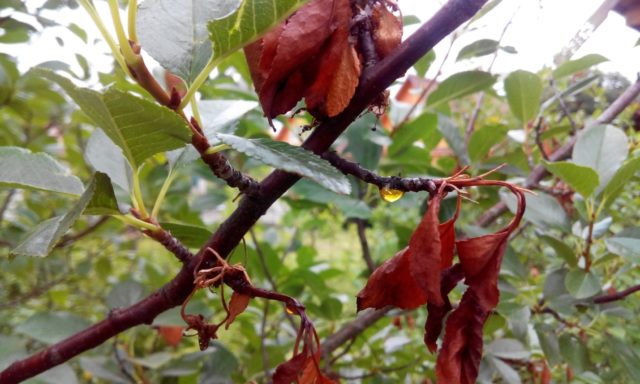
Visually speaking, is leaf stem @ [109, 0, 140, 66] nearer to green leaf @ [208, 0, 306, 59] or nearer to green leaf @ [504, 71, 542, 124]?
green leaf @ [208, 0, 306, 59]

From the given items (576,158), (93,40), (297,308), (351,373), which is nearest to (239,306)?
(297,308)

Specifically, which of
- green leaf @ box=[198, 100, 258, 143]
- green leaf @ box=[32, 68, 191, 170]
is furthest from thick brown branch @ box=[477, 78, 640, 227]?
green leaf @ box=[32, 68, 191, 170]

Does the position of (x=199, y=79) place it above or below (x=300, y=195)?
above

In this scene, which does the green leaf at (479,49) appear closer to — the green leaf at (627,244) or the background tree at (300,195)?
the background tree at (300,195)

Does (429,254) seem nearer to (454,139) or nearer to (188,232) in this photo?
(188,232)

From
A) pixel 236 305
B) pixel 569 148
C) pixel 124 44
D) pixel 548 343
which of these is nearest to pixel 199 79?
pixel 124 44

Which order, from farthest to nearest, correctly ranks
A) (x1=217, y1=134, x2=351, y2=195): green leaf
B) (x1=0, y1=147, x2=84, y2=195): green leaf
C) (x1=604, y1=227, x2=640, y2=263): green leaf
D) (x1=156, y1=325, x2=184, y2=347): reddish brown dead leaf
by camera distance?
(x1=156, y1=325, x2=184, y2=347): reddish brown dead leaf, (x1=604, y1=227, x2=640, y2=263): green leaf, (x1=0, y1=147, x2=84, y2=195): green leaf, (x1=217, y1=134, x2=351, y2=195): green leaf

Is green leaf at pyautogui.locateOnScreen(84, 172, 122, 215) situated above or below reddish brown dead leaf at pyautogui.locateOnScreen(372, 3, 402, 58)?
below

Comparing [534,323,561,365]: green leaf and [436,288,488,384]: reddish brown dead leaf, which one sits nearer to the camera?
[436,288,488,384]: reddish brown dead leaf
